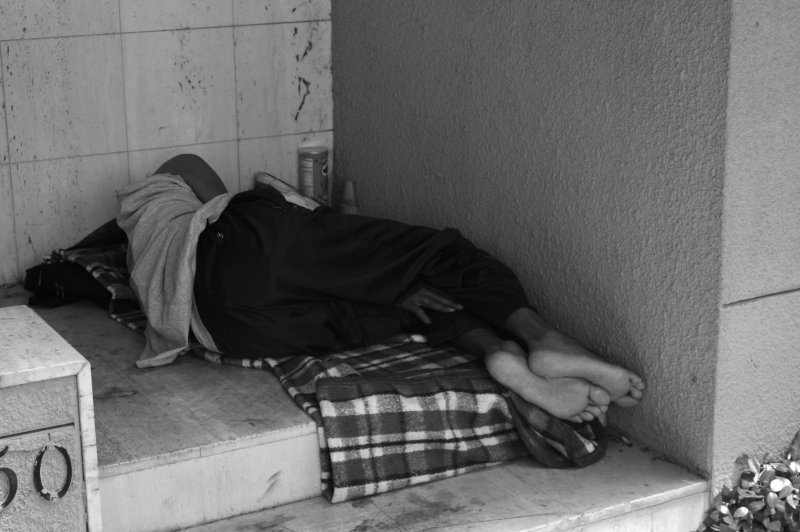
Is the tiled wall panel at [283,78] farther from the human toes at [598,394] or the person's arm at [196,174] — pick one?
the human toes at [598,394]

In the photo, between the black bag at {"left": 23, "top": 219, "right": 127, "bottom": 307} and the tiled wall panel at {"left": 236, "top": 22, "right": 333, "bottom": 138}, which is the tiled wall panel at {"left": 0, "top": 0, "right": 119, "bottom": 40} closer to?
the tiled wall panel at {"left": 236, "top": 22, "right": 333, "bottom": 138}

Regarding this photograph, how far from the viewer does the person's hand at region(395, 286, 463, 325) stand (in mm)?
3234

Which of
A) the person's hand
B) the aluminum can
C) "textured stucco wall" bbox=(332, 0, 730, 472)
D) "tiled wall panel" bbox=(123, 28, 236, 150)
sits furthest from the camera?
the aluminum can

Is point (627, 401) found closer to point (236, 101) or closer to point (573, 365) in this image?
point (573, 365)

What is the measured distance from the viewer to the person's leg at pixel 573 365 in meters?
2.82

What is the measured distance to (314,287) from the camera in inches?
122

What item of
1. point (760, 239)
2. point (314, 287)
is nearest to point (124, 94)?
point (314, 287)

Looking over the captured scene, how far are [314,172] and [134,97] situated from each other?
2.39ft

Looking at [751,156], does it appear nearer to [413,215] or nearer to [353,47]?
[413,215]

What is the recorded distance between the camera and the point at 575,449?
2.84m

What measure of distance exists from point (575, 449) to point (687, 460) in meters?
0.29

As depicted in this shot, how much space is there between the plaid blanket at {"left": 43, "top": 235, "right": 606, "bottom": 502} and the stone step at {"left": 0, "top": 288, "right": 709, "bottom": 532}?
39 mm

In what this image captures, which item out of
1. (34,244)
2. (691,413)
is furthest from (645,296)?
(34,244)

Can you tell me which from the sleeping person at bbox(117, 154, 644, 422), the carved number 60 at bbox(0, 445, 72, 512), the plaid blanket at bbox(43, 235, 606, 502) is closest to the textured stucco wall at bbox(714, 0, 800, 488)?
the sleeping person at bbox(117, 154, 644, 422)
